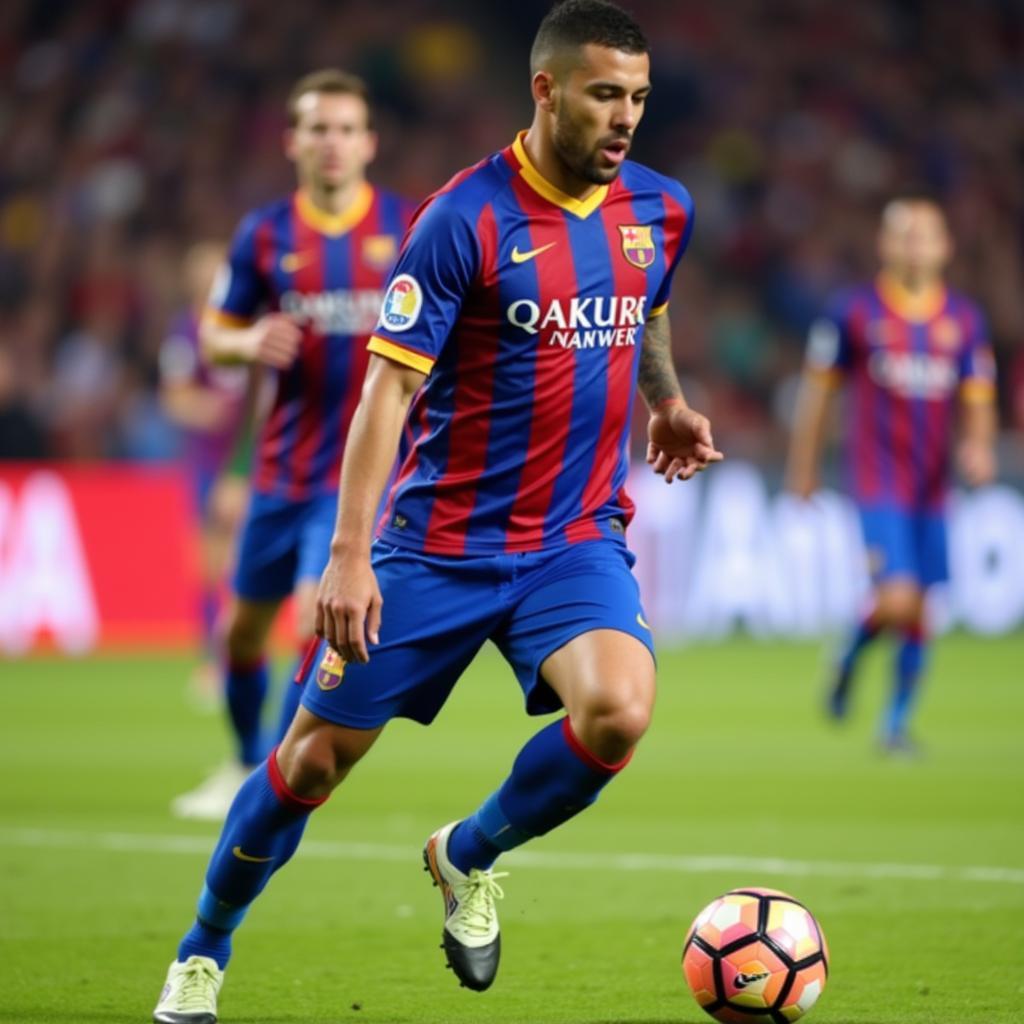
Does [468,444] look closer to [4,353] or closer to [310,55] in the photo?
[4,353]

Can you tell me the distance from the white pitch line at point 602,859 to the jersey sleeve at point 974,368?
4.53 metres

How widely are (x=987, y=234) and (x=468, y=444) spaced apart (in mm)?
17230

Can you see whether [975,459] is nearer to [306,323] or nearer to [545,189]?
[306,323]

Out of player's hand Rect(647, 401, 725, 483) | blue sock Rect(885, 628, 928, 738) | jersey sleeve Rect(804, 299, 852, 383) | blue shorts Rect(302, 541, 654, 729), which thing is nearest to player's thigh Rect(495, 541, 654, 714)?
blue shorts Rect(302, 541, 654, 729)

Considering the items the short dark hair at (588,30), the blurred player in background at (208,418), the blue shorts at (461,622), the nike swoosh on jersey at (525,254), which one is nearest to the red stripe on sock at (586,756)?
the blue shorts at (461,622)

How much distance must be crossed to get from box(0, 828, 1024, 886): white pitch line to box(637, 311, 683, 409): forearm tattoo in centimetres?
220

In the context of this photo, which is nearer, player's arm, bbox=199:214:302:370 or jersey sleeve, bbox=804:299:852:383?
player's arm, bbox=199:214:302:370

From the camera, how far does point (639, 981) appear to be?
5.43 metres

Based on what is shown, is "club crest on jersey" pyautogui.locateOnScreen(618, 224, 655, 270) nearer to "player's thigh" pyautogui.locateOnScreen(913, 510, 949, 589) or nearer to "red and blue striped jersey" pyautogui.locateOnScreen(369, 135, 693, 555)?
"red and blue striped jersey" pyautogui.locateOnScreen(369, 135, 693, 555)

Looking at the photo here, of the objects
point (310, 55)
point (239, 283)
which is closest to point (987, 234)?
point (310, 55)

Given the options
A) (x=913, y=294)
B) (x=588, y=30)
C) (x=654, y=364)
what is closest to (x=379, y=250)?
(x=654, y=364)

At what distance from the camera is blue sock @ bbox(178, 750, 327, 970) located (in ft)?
16.1

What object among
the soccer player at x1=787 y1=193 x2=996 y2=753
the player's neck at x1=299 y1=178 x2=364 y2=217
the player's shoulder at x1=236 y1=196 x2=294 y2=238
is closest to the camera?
the player's shoulder at x1=236 y1=196 x2=294 y2=238

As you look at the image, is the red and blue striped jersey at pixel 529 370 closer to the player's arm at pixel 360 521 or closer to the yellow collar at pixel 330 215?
the player's arm at pixel 360 521
